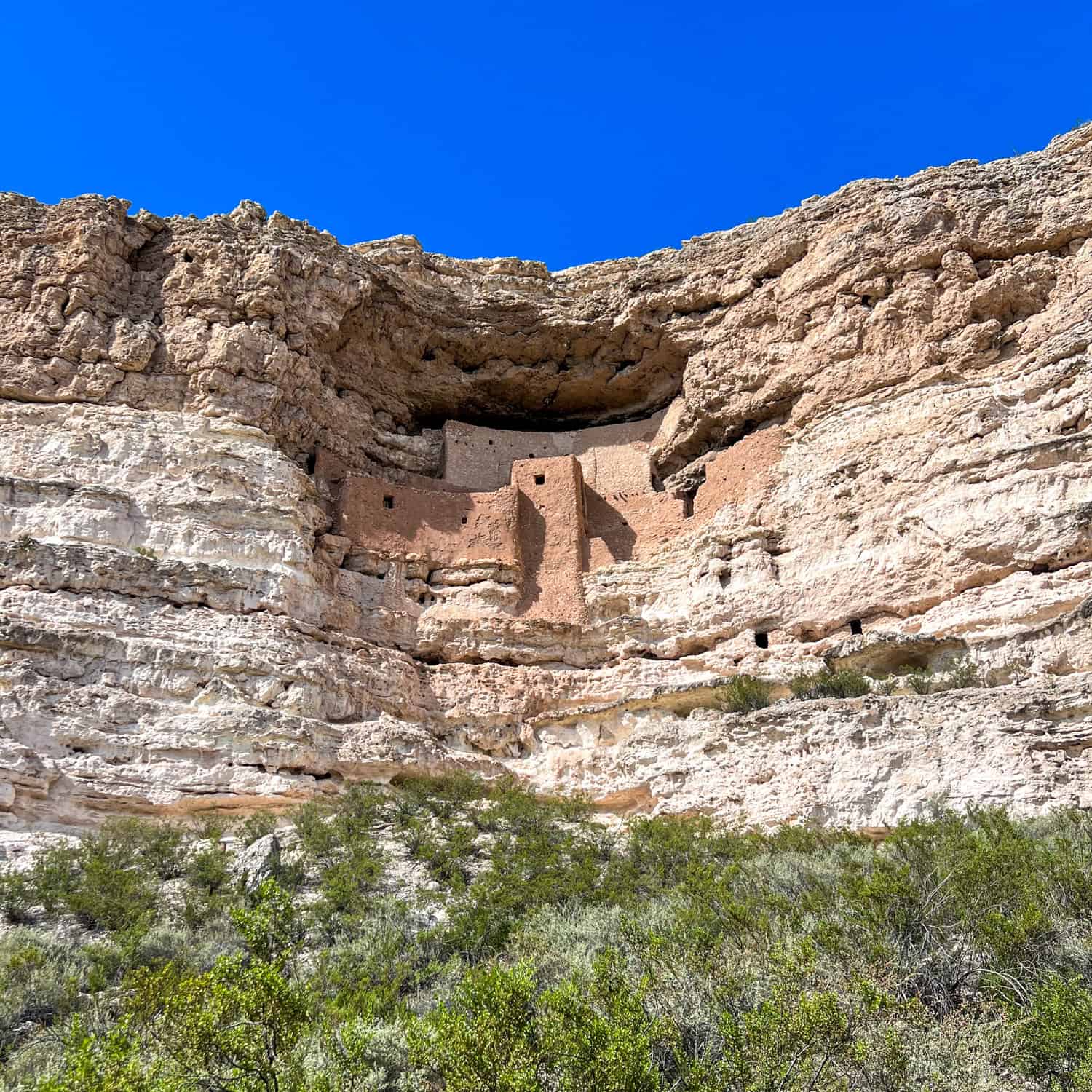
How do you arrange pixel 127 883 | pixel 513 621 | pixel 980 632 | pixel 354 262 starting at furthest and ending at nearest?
pixel 354 262 < pixel 513 621 < pixel 980 632 < pixel 127 883

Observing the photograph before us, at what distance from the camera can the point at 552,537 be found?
17.5 meters

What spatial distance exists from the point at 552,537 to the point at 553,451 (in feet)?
10.5

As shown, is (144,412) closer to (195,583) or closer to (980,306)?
(195,583)

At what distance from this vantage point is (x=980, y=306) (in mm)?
16641

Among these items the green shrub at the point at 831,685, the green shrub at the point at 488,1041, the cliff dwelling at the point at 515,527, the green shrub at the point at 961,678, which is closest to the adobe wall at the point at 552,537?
the cliff dwelling at the point at 515,527

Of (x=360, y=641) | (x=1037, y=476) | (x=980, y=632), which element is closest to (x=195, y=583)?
(x=360, y=641)

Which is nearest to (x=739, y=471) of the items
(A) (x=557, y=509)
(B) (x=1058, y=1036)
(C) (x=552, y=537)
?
(A) (x=557, y=509)

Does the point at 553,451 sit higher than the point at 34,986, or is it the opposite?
the point at 553,451

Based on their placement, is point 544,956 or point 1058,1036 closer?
point 1058,1036

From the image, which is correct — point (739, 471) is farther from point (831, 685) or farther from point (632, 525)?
point (831, 685)

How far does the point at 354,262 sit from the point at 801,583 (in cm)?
945

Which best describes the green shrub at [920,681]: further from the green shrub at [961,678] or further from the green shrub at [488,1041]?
the green shrub at [488,1041]

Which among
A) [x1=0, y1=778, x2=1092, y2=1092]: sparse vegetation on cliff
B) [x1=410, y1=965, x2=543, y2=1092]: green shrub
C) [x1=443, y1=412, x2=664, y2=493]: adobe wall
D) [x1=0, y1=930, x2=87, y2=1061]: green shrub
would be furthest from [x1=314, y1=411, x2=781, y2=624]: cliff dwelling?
[x1=410, y1=965, x2=543, y2=1092]: green shrub

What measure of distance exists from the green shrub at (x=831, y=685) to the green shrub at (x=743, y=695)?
0.36m
